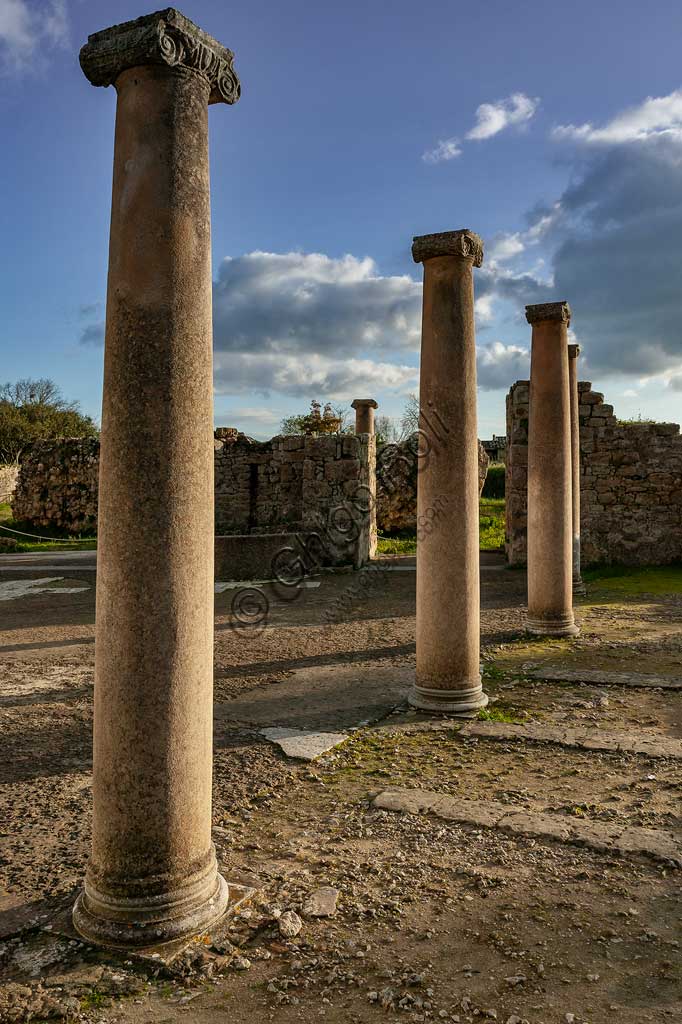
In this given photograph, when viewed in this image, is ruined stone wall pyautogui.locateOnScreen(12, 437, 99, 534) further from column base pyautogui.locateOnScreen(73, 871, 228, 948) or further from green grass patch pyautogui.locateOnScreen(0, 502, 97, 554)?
column base pyautogui.locateOnScreen(73, 871, 228, 948)

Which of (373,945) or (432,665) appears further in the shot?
(432,665)

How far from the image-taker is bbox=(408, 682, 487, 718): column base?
6289 millimetres

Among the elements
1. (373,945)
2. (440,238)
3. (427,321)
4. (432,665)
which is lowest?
(373,945)

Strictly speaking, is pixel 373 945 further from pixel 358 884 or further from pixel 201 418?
pixel 201 418

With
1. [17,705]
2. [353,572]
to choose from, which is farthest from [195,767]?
[353,572]

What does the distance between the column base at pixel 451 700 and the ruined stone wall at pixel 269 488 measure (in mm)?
9812

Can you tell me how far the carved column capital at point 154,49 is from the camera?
3086mm

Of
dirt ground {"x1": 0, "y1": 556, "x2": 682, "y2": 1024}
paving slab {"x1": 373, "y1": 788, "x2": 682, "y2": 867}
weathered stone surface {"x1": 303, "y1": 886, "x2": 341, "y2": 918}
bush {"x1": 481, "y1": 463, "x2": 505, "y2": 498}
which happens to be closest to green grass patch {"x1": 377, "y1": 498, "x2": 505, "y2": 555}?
bush {"x1": 481, "y1": 463, "x2": 505, "y2": 498}

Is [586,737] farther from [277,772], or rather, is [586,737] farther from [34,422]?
[34,422]

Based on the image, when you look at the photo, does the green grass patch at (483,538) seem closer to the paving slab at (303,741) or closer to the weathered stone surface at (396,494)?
the weathered stone surface at (396,494)

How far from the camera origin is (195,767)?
10.5 ft

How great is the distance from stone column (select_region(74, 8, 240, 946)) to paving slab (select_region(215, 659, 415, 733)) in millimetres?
2854

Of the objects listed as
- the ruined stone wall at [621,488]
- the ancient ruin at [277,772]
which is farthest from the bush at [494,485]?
the ancient ruin at [277,772]

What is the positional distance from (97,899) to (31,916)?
0.42 metres
